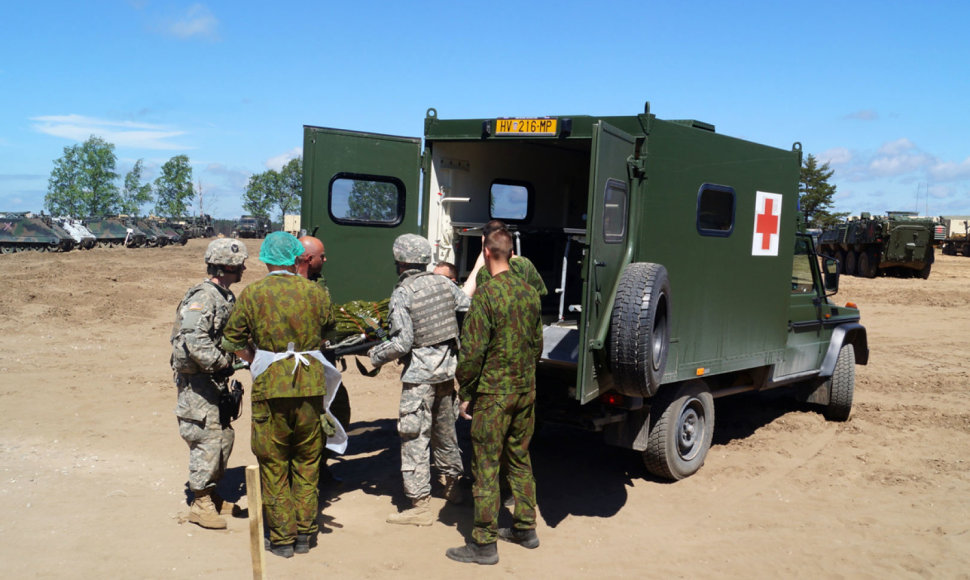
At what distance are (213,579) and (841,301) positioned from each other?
19648 mm

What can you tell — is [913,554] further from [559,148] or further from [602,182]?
[559,148]

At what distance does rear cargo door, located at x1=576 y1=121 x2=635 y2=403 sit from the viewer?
4.97 metres

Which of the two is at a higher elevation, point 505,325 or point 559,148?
point 559,148

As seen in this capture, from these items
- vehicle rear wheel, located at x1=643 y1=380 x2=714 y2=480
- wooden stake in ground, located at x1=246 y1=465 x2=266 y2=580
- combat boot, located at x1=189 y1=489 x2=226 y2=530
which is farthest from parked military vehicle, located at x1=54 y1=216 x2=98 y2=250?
wooden stake in ground, located at x1=246 y1=465 x2=266 y2=580

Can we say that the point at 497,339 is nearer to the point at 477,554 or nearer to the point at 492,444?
the point at 492,444

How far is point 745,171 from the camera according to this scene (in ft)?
21.7

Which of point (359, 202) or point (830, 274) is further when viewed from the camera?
point (830, 274)

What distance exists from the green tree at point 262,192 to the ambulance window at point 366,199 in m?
80.4

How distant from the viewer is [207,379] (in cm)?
505

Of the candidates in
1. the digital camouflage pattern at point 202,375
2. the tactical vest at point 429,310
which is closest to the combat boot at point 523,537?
the tactical vest at point 429,310

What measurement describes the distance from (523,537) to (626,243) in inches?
83.8

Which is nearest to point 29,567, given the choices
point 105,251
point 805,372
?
point 805,372

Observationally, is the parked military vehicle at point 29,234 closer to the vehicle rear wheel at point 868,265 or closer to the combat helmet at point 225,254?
the combat helmet at point 225,254

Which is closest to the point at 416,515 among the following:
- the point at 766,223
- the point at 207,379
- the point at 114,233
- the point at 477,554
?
the point at 477,554
